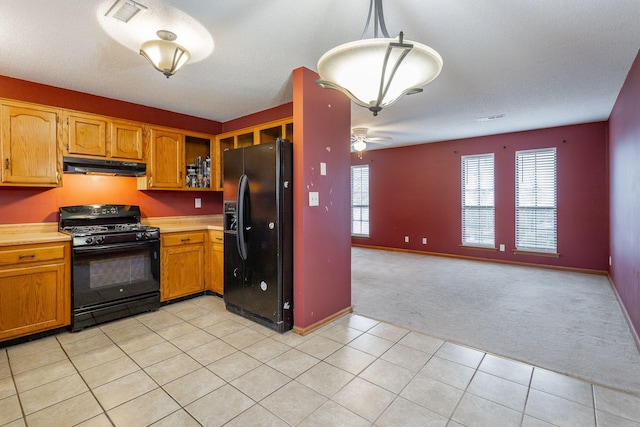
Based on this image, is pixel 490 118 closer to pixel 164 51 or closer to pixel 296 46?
pixel 296 46

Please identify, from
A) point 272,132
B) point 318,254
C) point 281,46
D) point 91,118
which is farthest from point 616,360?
point 91,118

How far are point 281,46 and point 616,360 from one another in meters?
3.46

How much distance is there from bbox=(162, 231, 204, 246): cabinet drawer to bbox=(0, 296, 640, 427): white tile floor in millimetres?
1028

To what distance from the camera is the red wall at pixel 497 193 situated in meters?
5.04

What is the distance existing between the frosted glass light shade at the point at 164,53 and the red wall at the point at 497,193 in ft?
18.3

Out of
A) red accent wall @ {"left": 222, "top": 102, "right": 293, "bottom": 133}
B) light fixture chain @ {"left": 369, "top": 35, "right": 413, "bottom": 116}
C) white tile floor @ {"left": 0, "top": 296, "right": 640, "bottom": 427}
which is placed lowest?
white tile floor @ {"left": 0, "top": 296, "right": 640, "bottom": 427}

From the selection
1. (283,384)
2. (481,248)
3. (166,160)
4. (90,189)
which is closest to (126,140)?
(166,160)

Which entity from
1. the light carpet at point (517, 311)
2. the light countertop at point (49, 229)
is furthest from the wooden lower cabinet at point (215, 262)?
the light carpet at point (517, 311)

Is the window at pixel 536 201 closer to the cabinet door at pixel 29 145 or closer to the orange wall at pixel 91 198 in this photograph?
the orange wall at pixel 91 198

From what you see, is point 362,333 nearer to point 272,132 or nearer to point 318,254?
point 318,254

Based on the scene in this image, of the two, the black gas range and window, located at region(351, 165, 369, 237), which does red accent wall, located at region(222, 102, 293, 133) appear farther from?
window, located at region(351, 165, 369, 237)

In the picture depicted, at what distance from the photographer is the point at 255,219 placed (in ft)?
10.0

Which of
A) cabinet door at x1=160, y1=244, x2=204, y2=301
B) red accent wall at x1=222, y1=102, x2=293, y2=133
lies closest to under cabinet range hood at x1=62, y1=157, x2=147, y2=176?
cabinet door at x1=160, y1=244, x2=204, y2=301

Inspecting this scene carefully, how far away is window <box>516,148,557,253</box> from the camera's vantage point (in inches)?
213
